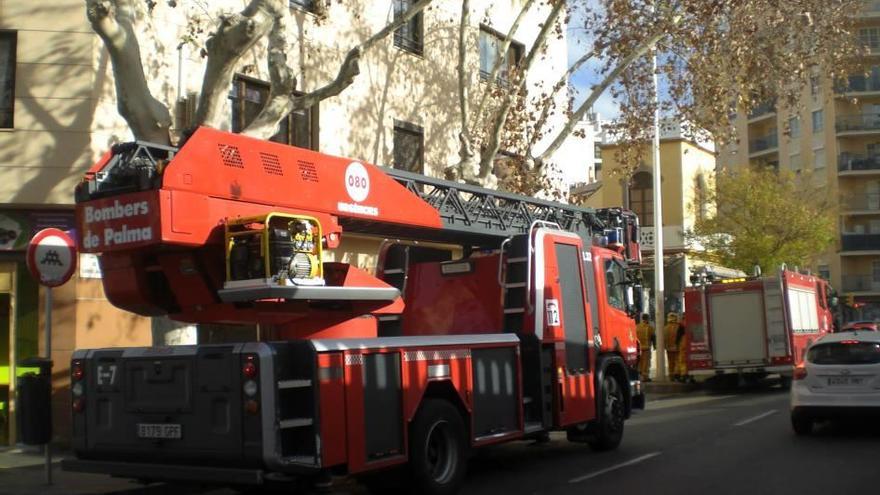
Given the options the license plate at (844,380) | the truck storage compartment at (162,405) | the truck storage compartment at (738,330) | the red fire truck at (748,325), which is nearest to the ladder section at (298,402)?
the truck storage compartment at (162,405)

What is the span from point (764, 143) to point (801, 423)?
66290 mm

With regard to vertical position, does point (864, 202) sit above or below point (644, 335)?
above

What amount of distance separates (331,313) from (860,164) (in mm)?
66034

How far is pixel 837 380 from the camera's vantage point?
13.3 meters

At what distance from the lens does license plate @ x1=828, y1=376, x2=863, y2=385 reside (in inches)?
519

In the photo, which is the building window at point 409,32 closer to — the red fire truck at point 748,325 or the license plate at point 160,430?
the red fire truck at point 748,325

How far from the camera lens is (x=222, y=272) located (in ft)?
27.8

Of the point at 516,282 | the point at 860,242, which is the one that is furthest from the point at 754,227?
the point at 860,242

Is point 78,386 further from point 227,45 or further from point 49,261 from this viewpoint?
point 227,45

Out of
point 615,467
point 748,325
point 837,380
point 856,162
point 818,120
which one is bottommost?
point 615,467

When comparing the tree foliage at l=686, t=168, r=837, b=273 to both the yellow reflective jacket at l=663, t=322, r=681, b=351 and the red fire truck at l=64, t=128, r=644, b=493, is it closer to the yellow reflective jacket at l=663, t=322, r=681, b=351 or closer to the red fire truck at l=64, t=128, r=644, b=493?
the yellow reflective jacket at l=663, t=322, r=681, b=351

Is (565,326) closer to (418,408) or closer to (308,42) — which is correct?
(418,408)

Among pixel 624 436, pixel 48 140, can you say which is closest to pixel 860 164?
pixel 624 436

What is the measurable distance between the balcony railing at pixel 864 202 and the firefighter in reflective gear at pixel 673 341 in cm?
4741
